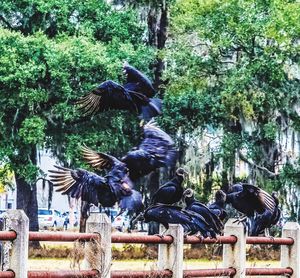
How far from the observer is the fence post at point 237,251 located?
588 inches

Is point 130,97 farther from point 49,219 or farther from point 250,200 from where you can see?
point 49,219

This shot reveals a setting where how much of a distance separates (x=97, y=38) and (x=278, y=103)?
21.9 ft

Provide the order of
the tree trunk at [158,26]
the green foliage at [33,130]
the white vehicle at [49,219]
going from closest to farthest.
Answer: the green foliage at [33,130], the tree trunk at [158,26], the white vehicle at [49,219]

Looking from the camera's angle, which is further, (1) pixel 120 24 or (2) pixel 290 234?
(1) pixel 120 24

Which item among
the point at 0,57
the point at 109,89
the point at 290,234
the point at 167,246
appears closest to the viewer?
the point at 167,246

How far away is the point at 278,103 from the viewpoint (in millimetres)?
36938

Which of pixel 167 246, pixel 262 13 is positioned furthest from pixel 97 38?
pixel 167 246

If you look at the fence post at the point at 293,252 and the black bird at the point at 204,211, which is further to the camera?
the fence post at the point at 293,252

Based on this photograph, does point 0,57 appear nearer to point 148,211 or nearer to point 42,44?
point 42,44

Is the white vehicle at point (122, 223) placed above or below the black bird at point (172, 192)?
above

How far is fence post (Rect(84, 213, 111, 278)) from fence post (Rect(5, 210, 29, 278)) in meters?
1.26

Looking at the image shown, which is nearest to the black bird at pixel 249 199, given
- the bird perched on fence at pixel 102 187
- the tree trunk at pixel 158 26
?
the bird perched on fence at pixel 102 187

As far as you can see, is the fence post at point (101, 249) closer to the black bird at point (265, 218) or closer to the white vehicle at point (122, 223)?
the black bird at point (265, 218)

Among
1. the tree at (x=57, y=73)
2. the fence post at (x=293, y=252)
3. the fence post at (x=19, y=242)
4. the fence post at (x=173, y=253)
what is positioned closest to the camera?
→ the fence post at (x=19, y=242)
